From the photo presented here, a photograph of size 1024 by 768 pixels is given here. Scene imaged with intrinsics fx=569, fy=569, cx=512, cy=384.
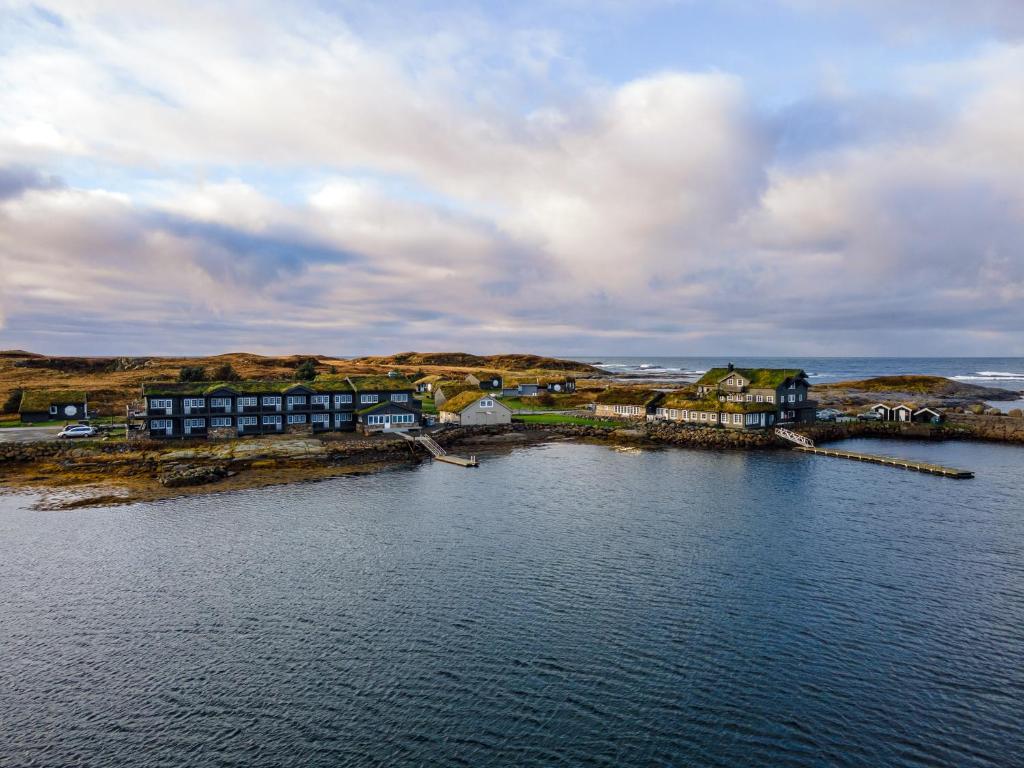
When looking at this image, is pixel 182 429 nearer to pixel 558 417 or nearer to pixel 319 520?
pixel 319 520

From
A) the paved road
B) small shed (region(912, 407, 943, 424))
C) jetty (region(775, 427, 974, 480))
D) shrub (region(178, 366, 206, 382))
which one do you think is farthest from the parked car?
small shed (region(912, 407, 943, 424))

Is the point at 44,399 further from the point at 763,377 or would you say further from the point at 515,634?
the point at 763,377

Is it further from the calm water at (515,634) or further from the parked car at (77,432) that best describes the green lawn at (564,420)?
the parked car at (77,432)

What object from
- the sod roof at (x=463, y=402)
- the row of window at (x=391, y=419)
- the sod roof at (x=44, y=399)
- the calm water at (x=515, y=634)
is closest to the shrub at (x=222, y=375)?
the sod roof at (x=44, y=399)

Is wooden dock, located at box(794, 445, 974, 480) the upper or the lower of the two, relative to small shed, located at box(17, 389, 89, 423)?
lower

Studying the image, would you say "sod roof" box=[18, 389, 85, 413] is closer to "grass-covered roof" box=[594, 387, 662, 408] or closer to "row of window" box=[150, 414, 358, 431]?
"row of window" box=[150, 414, 358, 431]

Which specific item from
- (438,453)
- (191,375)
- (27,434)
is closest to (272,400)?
(438,453)
